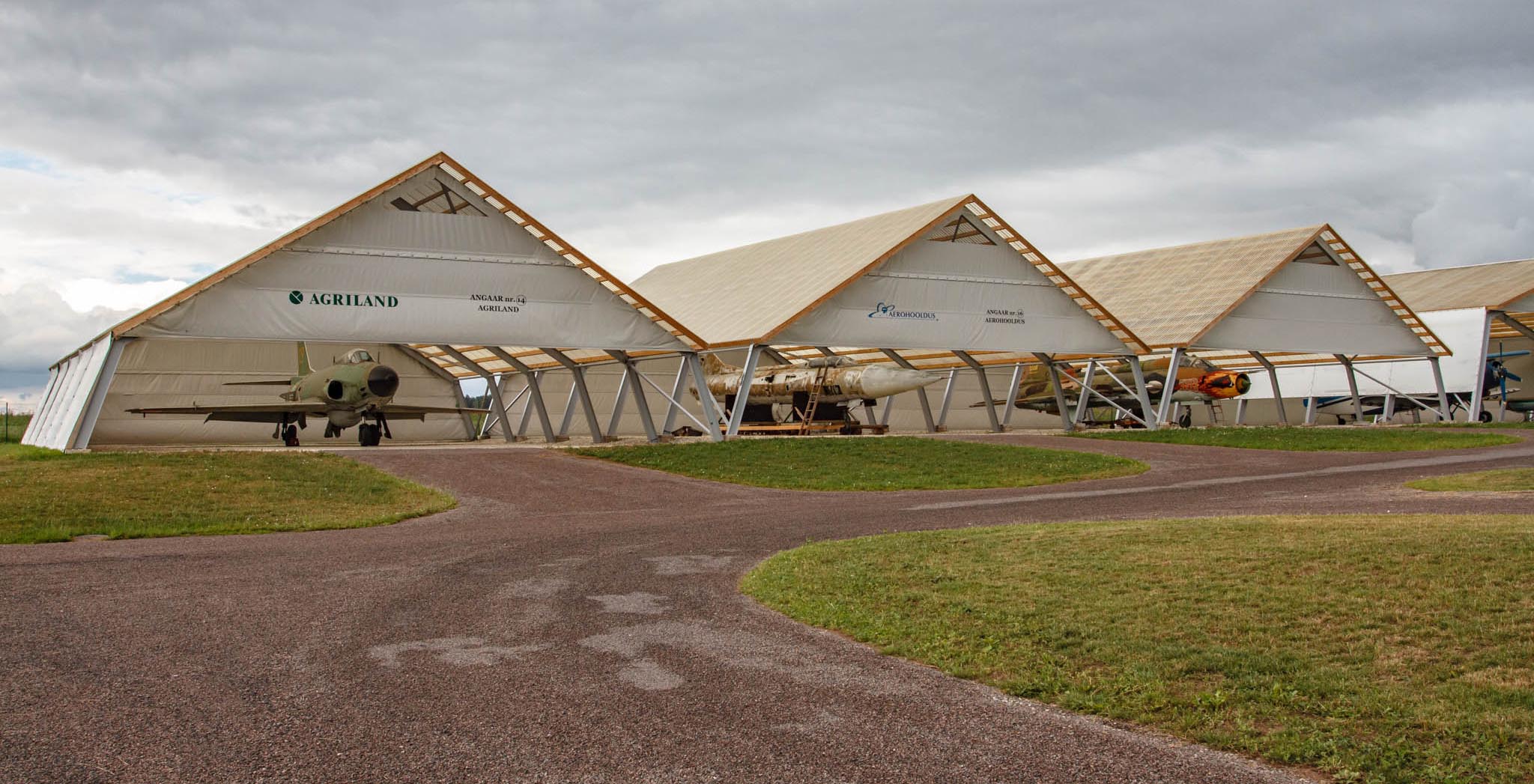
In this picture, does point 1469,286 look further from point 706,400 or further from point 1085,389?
point 706,400

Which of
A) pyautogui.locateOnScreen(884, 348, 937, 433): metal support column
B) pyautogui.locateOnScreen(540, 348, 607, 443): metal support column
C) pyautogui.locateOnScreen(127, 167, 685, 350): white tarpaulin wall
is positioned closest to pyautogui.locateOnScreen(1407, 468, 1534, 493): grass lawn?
pyautogui.locateOnScreen(127, 167, 685, 350): white tarpaulin wall

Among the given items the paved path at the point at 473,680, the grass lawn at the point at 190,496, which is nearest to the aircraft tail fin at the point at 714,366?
the grass lawn at the point at 190,496

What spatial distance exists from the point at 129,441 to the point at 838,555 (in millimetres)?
44307

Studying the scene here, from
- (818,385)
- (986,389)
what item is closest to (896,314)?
(818,385)

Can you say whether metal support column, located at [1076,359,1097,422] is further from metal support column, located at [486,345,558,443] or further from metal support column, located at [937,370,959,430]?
metal support column, located at [486,345,558,443]

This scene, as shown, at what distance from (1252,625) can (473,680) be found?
7111mm

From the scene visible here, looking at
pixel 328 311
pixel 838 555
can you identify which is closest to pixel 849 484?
pixel 838 555

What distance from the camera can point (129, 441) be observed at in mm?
49562

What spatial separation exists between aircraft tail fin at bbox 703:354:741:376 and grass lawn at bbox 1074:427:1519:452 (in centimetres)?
1753

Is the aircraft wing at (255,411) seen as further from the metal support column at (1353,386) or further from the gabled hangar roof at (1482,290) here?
the gabled hangar roof at (1482,290)

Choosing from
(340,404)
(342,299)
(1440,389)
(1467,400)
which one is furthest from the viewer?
(1467,400)

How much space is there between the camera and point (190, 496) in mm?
24484

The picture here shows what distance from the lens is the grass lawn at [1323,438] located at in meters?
41.3

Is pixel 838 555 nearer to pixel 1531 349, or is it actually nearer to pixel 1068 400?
pixel 1068 400
